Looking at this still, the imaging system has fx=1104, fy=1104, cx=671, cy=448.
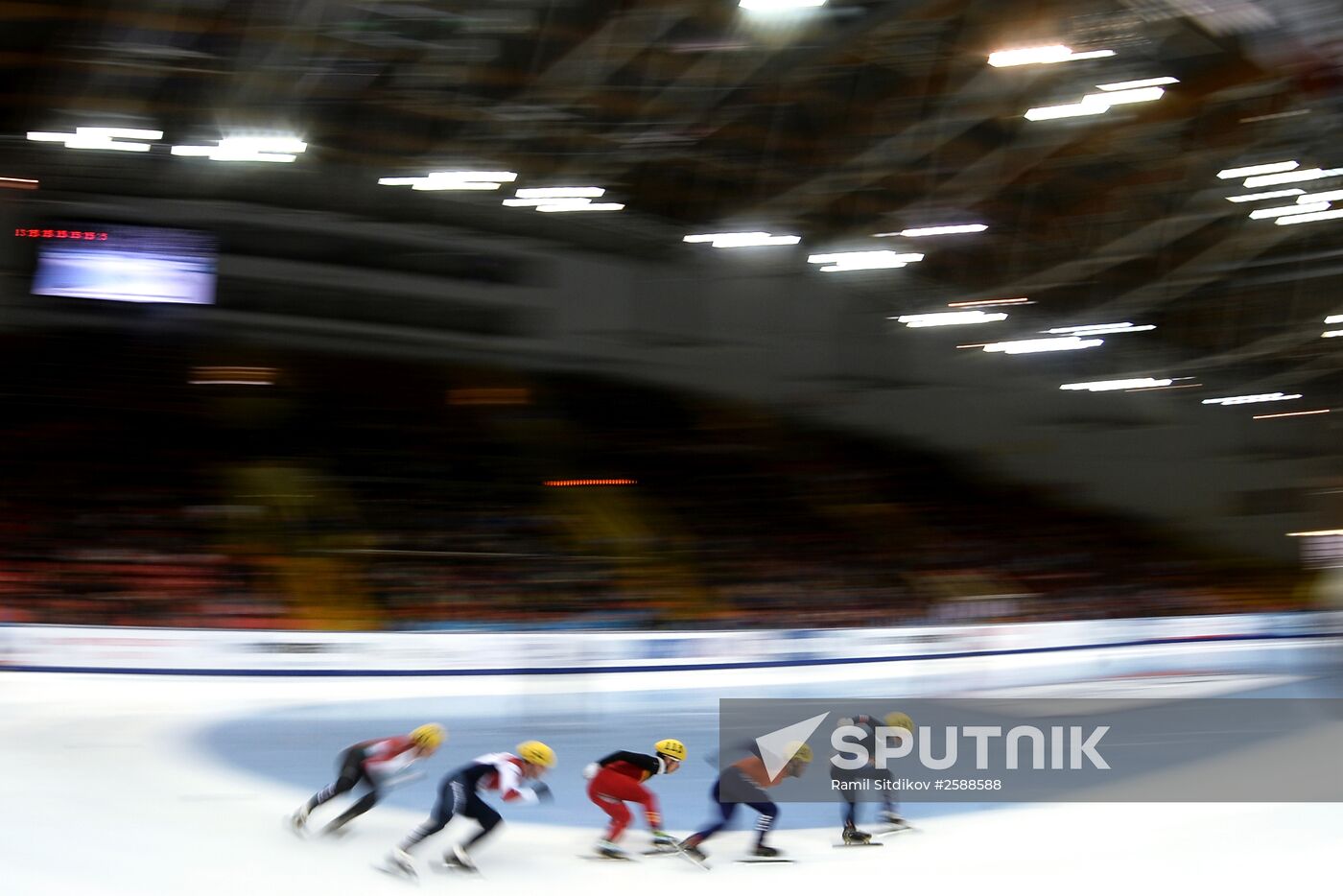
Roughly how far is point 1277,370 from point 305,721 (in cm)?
1649

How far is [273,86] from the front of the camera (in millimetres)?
10422

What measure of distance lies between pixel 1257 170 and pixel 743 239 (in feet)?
20.5

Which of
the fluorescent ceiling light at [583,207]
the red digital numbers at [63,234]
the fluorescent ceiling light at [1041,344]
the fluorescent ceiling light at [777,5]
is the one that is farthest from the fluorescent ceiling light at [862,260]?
the red digital numbers at [63,234]

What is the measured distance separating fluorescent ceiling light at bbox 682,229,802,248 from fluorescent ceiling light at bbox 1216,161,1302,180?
206 inches

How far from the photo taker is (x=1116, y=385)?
18.1 meters

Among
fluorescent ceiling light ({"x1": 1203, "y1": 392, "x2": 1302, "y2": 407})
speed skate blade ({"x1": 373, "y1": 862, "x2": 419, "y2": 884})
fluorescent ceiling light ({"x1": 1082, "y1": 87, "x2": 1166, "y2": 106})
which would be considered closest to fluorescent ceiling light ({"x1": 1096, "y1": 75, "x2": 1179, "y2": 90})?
fluorescent ceiling light ({"x1": 1082, "y1": 87, "x2": 1166, "y2": 106})

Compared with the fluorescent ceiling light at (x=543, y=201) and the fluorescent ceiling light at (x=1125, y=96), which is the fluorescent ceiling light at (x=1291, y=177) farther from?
the fluorescent ceiling light at (x=543, y=201)

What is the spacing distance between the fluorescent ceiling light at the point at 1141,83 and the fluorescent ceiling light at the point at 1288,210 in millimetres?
4301

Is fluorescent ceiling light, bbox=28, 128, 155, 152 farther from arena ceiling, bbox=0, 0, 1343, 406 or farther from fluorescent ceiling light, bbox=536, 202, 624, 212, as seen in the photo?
fluorescent ceiling light, bbox=536, 202, 624, 212

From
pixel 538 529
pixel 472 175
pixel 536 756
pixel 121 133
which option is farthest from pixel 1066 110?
pixel 121 133

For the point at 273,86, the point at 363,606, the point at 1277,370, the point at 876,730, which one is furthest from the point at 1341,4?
the point at 1277,370

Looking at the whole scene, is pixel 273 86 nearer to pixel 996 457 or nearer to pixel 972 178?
pixel 972 178

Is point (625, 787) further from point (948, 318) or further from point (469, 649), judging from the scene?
point (948, 318)

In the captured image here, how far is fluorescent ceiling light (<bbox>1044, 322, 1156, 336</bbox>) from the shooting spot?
16875 millimetres
